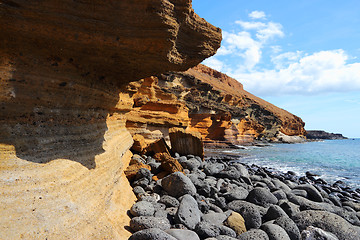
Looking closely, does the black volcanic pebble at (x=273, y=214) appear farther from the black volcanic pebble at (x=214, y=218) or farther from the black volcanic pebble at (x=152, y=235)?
the black volcanic pebble at (x=152, y=235)

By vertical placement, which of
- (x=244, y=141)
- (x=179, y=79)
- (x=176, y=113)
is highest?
(x=179, y=79)

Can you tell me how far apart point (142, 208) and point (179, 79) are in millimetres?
25998

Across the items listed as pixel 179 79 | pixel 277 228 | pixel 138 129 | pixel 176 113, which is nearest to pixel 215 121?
pixel 179 79

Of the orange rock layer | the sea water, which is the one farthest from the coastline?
the sea water

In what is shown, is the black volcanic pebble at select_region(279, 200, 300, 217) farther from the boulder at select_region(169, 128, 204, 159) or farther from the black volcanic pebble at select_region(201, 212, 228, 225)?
the boulder at select_region(169, 128, 204, 159)

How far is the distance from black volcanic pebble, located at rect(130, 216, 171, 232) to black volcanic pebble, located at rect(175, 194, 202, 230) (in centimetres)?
34

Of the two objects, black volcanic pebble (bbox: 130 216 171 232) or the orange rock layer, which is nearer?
black volcanic pebble (bbox: 130 216 171 232)

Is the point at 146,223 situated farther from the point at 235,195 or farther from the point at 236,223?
the point at 235,195

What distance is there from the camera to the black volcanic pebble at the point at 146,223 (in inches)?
126

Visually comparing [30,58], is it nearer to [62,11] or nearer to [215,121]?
[62,11]

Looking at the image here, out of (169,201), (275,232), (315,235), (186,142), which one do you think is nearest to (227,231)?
(275,232)

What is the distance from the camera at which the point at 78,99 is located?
3.60 metres

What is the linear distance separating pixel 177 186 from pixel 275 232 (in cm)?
213

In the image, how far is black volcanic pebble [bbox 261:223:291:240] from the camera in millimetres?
3418
